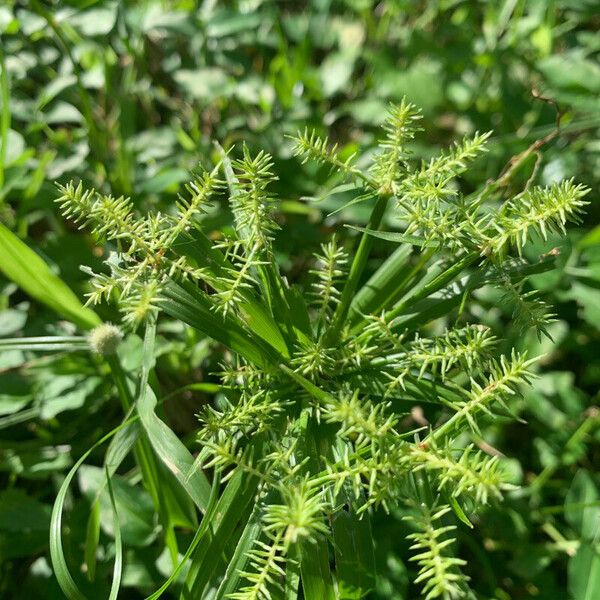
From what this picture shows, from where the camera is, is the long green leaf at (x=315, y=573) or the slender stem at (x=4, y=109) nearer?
the long green leaf at (x=315, y=573)

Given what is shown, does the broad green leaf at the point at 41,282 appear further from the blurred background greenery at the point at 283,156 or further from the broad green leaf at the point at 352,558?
the broad green leaf at the point at 352,558

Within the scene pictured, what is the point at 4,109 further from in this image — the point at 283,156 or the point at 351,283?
the point at 351,283

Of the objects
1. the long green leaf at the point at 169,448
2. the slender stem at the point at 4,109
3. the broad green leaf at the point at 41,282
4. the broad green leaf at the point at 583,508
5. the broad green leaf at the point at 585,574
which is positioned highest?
the slender stem at the point at 4,109

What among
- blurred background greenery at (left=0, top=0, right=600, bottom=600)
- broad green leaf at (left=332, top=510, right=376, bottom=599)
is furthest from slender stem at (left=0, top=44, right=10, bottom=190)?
broad green leaf at (left=332, top=510, right=376, bottom=599)

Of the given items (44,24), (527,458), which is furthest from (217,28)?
(527,458)

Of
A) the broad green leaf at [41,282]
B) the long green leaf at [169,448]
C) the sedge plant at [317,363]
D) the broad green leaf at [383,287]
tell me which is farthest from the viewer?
the broad green leaf at [41,282]

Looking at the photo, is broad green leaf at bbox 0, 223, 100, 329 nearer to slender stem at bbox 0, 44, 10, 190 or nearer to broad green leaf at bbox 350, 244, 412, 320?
slender stem at bbox 0, 44, 10, 190

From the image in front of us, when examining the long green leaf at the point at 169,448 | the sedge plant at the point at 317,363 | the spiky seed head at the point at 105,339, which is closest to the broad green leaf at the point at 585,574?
the sedge plant at the point at 317,363
